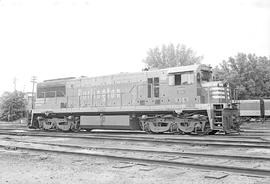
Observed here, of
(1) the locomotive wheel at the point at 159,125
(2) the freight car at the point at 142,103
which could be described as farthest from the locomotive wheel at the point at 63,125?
(1) the locomotive wheel at the point at 159,125

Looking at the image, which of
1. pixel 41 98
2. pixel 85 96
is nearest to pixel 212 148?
pixel 85 96

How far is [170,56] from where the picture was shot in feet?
169

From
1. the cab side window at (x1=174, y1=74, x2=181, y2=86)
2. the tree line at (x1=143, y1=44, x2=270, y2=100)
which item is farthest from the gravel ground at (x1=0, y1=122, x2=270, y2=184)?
the tree line at (x1=143, y1=44, x2=270, y2=100)

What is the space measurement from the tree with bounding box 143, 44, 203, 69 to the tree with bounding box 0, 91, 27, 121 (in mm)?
20596

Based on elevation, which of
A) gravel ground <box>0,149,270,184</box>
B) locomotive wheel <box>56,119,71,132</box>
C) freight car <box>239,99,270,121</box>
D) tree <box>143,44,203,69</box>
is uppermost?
tree <box>143,44,203,69</box>

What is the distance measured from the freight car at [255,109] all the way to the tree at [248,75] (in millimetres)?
4776

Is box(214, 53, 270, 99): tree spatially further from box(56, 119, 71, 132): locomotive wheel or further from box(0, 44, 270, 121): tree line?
box(56, 119, 71, 132): locomotive wheel

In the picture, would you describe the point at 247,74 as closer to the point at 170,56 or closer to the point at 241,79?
the point at 241,79

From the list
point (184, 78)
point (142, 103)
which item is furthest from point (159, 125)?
point (184, 78)

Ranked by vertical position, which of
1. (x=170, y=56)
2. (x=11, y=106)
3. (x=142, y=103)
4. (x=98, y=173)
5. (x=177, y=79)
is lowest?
(x=98, y=173)

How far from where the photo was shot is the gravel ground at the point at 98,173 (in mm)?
5723

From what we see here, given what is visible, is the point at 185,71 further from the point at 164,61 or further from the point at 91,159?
the point at 164,61

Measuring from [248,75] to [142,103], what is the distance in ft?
80.7

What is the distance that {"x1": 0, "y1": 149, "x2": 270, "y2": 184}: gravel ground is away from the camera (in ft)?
18.8
